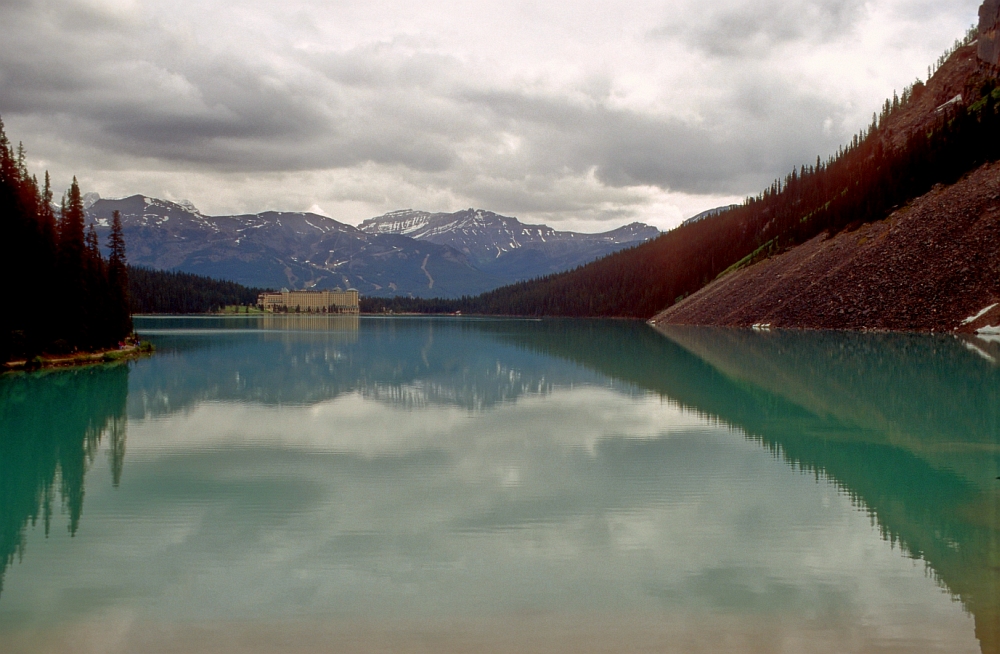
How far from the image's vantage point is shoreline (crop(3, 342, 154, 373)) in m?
58.8

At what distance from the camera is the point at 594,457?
23969 millimetres

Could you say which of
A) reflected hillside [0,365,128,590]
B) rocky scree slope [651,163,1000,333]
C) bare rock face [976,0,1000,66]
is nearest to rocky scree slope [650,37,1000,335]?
rocky scree slope [651,163,1000,333]

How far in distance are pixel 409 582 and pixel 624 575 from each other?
3.76 meters

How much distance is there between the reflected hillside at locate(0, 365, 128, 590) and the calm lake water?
0.14 metres

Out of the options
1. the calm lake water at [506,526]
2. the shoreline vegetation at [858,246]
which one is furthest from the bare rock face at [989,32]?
the calm lake water at [506,526]

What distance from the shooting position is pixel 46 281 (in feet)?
206

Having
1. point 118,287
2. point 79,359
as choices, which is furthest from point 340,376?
point 118,287

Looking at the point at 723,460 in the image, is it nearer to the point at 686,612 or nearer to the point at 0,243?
the point at 686,612

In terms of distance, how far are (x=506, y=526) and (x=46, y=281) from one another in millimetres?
61658

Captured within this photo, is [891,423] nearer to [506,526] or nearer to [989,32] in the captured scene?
[506,526]

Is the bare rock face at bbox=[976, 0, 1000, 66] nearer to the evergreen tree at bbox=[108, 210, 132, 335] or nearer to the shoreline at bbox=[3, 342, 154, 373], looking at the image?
the evergreen tree at bbox=[108, 210, 132, 335]

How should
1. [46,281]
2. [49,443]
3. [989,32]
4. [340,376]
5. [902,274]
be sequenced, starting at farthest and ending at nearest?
1. [989,32]
2. [902,274]
3. [46,281]
4. [340,376]
5. [49,443]

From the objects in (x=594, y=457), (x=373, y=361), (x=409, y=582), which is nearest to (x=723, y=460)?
(x=594, y=457)

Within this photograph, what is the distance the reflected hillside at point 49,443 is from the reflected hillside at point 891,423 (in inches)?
696
